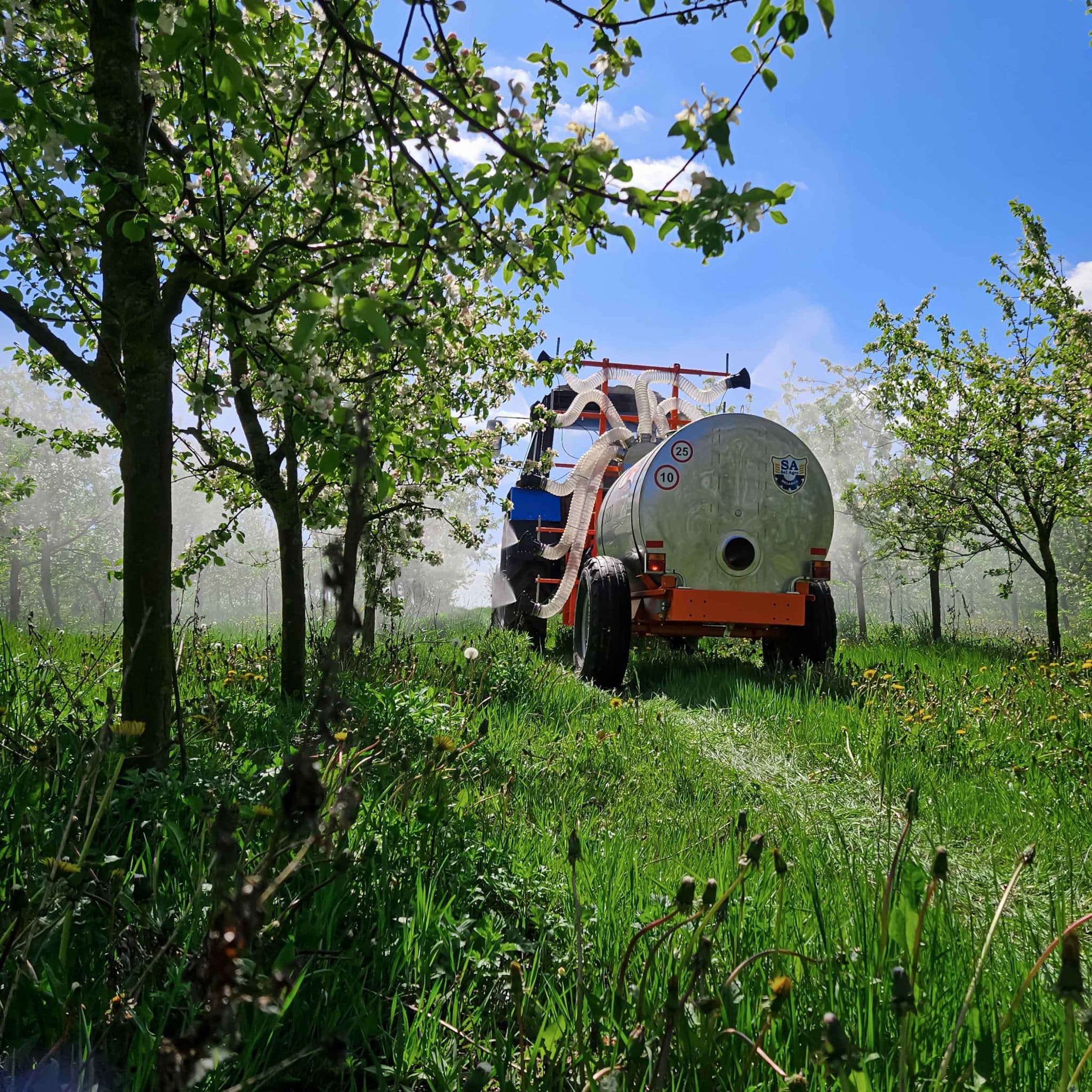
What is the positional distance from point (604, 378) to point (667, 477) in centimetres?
281

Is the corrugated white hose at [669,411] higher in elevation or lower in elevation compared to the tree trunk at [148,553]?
higher

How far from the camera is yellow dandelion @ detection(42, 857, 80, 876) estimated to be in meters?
1.29

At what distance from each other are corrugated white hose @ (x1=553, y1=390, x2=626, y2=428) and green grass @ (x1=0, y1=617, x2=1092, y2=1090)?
4801 mm

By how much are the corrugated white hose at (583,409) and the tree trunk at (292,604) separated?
4.01 meters

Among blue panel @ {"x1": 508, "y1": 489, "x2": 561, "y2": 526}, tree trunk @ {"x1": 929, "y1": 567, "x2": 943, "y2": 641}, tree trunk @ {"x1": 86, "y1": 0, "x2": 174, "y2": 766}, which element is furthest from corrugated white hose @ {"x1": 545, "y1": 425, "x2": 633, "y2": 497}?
tree trunk @ {"x1": 929, "y1": 567, "x2": 943, "y2": 641}

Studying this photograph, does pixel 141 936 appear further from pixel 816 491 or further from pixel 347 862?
pixel 816 491

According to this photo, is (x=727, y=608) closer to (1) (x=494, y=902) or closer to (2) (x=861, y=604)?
(1) (x=494, y=902)

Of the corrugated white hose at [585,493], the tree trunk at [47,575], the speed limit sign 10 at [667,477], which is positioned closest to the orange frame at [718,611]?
the speed limit sign 10 at [667,477]

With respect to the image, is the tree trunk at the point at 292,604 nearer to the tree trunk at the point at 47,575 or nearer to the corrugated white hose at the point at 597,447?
the corrugated white hose at the point at 597,447

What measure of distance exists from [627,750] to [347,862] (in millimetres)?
2812

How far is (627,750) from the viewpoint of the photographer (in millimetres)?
4289

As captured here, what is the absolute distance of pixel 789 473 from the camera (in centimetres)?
656

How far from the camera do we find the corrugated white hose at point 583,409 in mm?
8477

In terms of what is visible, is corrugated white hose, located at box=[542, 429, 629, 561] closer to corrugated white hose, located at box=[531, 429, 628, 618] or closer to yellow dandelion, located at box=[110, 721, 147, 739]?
corrugated white hose, located at box=[531, 429, 628, 618]
